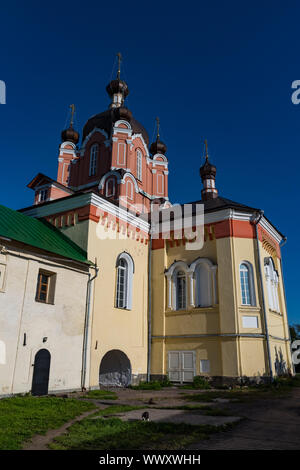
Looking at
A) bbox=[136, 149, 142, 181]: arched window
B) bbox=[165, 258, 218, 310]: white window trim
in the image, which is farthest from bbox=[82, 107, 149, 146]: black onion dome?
bbox=[165, 258, 218, 310]: white window trim

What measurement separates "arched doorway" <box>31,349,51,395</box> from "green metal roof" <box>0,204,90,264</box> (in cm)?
307

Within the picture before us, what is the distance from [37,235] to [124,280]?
4.13 m

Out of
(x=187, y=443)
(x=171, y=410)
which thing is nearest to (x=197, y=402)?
(x=171, y=410)

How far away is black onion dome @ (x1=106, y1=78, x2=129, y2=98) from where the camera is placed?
2433 cm

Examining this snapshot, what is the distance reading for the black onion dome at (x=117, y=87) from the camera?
24328mm

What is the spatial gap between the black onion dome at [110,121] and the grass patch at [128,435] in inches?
681

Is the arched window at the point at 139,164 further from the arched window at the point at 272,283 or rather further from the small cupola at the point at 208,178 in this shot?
the arched window at the point at 272,283

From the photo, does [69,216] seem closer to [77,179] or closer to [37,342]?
[37,342]

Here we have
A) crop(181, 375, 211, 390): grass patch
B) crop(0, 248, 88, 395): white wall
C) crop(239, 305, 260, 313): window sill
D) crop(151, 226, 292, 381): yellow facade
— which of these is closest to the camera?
crop(0, 248, 88, 395): white wall

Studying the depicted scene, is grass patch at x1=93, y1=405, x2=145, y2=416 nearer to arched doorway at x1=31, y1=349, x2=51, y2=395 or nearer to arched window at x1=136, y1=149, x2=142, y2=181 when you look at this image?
arched doorway at x1=31, y1=349, x2=51, y2=395

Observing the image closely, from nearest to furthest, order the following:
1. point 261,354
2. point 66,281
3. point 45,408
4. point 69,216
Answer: point 45,408 → point 66,281 → point 261,354 → point 69,216

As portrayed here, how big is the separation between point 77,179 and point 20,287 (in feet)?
38.3

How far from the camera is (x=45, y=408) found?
784cm

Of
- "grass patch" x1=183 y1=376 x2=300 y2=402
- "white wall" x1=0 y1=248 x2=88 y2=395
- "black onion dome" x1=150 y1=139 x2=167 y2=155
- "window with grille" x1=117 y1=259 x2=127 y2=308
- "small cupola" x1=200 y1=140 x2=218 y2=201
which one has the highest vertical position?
"black onion dome" x1=150 y1=139 x2=167 y2=155
